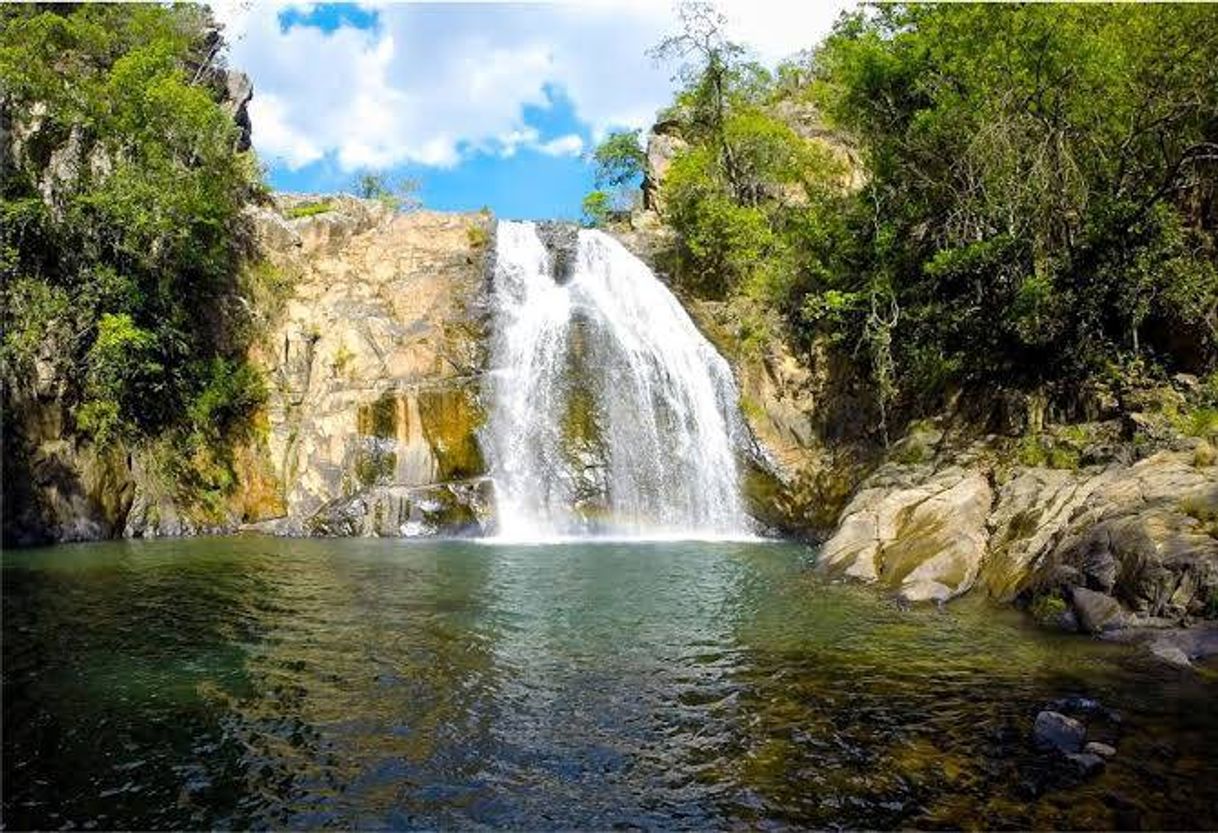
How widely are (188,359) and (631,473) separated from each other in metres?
14.4

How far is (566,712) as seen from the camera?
851 centimetres

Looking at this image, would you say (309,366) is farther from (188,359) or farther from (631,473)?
(631,473)

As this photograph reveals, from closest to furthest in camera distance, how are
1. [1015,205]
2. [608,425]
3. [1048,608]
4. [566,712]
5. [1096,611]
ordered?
[566,712]
[1096,611]
[1048,608]
[1015,205]
[608,425]

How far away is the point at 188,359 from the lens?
2639cm

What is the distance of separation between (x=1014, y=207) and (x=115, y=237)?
23797 millimetres

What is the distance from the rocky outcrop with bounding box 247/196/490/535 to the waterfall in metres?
1.17

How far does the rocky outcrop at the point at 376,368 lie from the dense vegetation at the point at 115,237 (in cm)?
206

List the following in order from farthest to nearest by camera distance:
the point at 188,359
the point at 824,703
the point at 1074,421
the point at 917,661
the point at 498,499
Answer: the point at 188,359 < the point at 498,499 < the point at 1074,421 < the point at 917,661 < the point at 824,703

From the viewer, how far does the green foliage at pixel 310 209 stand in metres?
33.9

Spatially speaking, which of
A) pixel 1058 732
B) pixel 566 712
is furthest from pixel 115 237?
pixel 1058 732

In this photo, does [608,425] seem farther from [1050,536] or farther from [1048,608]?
[1048,608]

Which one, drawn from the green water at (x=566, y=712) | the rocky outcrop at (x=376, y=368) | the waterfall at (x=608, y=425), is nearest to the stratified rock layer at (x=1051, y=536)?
the green water at (x=566, y=712)

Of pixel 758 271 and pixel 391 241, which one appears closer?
pixel 758 271

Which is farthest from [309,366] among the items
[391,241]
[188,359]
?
[391,241]
